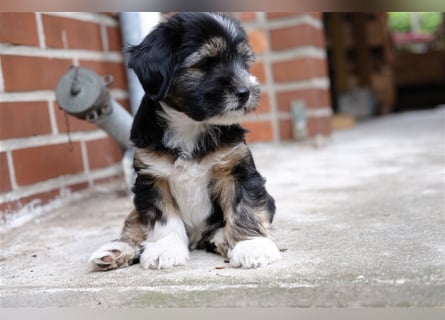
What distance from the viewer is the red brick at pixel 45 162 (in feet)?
10.7

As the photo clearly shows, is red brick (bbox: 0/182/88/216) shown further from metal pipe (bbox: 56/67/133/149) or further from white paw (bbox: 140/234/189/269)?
white paw (bbox: 140/234/189/269)

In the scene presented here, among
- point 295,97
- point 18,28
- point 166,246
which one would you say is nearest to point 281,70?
point 295,97

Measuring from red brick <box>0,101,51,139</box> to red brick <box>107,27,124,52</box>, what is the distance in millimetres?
1115

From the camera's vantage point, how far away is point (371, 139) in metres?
6.07

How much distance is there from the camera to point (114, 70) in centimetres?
455

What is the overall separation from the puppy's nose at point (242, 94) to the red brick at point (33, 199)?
5.23ft

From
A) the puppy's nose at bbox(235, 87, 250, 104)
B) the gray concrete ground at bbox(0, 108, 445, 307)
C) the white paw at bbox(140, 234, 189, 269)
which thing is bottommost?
the gray concrete ground at bbox(0, 108, 445, 307)

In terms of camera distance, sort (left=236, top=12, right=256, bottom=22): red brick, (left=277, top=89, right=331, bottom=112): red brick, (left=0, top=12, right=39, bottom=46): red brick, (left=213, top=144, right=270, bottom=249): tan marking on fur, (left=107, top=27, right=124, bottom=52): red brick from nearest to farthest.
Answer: (left=213, top=144, right=270, bottom=249): tan marking on fur
(left=0, top=12, right=39, bottom=46): red brick
(left=107, top=27, right=124, bottom=52): red brick
(left=236, top=12, right=256, bottom=22): red brick
(left=277, top=89, right=331, bottom=112): red brick

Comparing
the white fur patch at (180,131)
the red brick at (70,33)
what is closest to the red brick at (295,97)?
the red brick at (70,33)

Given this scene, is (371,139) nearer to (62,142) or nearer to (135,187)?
(62,142)

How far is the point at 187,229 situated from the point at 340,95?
7.35 meters

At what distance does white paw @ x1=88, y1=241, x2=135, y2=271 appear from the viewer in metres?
2.19

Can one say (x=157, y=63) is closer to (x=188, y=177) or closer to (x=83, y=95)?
(x=188, y=177)

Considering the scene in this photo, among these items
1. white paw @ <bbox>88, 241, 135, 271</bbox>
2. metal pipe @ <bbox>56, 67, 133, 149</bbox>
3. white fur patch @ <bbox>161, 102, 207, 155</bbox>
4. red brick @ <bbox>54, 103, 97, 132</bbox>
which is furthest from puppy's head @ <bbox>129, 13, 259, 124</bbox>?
red brick @ <bbox>54, 103, 97, 132</bbox>
